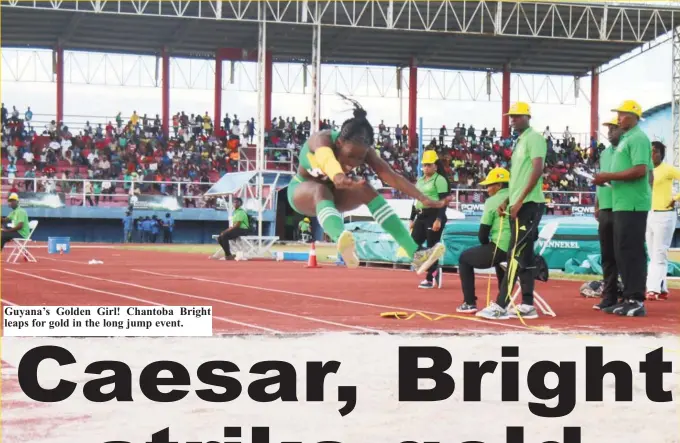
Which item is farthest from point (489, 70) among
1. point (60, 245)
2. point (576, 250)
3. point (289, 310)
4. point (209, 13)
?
point (289, 310)

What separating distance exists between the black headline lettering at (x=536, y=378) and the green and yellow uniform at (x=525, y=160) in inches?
108

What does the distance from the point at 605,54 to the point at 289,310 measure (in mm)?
36702

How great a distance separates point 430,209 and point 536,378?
694 centimetres

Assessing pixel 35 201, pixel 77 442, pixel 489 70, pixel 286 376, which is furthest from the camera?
pixel 489 70

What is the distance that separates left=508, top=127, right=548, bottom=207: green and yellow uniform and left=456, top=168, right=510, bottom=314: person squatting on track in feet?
1.40

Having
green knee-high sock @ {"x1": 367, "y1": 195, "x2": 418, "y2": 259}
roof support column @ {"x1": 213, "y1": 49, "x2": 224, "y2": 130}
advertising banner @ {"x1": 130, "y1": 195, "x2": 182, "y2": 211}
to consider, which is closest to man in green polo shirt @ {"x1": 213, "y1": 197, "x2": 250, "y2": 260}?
advertising banner @ {"x1": 130, "y1": 195, "x2": 182, "y2": 211}

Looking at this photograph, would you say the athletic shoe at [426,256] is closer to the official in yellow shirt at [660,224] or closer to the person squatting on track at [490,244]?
the person squatting on track at [490,244]

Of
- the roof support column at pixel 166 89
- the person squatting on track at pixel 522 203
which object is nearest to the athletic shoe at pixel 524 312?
the person squatting on track at pixel 522 203

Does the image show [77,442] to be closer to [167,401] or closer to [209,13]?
[167,401]

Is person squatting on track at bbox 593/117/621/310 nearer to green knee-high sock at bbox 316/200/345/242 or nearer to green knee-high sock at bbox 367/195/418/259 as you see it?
green knee-high sock at bbox 367/195/418/259

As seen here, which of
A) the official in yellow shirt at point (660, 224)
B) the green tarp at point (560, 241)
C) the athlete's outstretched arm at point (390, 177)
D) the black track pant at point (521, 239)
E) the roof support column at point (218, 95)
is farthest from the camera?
the roof support column at point (218, 95)

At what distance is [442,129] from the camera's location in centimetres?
4288

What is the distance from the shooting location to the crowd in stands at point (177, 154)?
36.0 m

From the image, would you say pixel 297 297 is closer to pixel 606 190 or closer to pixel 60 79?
pixel 606 190
